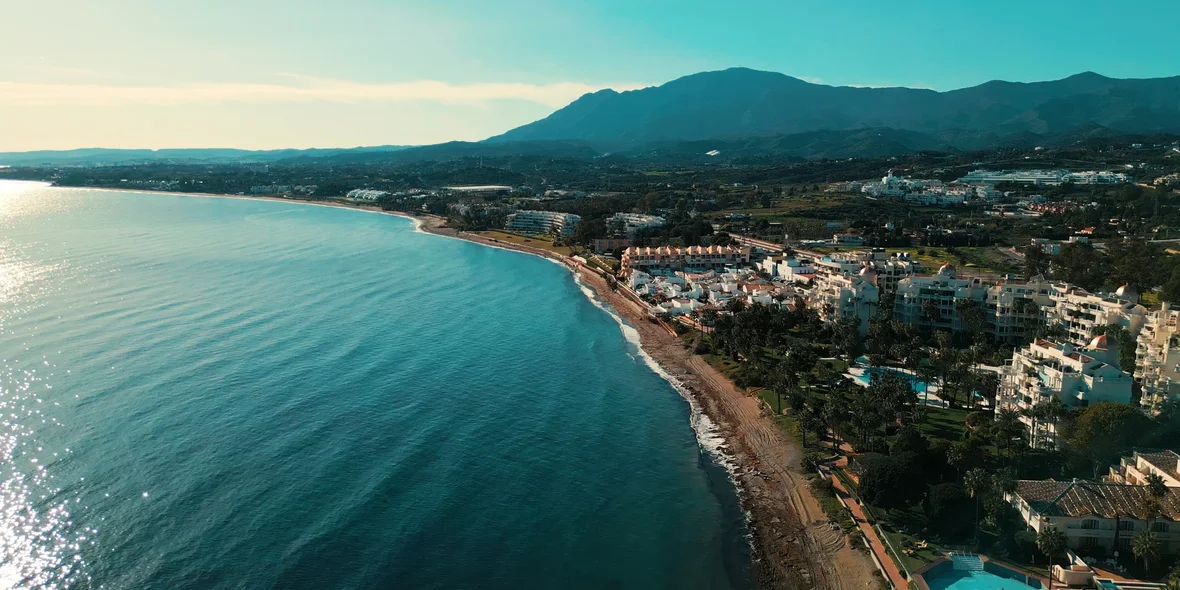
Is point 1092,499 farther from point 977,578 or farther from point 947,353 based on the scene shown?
point 947,353

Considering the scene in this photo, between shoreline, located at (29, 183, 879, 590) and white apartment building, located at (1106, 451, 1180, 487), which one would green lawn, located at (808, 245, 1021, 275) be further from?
white apartment building, located at (1106, 451, 1180, 487)

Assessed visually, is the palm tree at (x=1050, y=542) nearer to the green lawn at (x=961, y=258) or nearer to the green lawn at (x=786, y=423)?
the green lawn at (x=786, y=423)

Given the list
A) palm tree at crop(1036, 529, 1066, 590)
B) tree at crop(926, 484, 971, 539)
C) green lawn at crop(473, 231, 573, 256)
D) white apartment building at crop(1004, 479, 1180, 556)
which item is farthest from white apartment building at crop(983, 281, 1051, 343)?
green lawn at crop(473, 231, 573, 256)

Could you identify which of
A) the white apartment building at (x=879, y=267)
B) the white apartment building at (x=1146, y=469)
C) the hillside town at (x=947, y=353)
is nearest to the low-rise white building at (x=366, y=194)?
the hillside town at (x=947, y=353)

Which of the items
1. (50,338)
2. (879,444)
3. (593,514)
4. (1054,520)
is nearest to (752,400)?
(879,444)

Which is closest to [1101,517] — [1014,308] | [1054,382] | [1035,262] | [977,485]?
[977,485]
